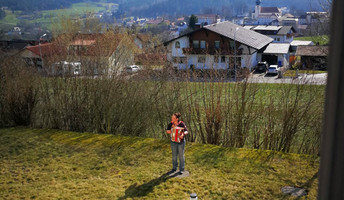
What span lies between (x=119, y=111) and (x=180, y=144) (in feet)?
11.9

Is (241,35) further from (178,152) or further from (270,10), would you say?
(270,10)

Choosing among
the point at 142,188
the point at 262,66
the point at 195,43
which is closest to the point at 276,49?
the point at 262,66

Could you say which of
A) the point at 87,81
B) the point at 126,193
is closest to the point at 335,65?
the point at 126,193

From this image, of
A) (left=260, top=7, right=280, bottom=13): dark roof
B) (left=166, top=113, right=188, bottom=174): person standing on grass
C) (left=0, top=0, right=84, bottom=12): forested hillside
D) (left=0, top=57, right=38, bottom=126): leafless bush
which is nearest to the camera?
(left=166, top=113, right=188, bottom=174): person standing on grass

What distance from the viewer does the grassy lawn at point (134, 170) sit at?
6.04 m

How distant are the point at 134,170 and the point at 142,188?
0.93 metres

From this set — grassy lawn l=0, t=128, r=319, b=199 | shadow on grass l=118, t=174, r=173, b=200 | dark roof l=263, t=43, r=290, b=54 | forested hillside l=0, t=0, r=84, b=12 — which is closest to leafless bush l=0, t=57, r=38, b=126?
grassy lawn l=0, t=128, r=319, b=199

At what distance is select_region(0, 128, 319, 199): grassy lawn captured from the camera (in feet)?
19.8

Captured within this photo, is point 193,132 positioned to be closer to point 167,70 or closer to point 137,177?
point 167,70

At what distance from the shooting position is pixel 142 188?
617cm

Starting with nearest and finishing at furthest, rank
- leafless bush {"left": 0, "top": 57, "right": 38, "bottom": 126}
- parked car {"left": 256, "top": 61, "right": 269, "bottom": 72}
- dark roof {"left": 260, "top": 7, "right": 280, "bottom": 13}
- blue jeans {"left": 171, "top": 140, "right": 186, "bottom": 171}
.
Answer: blue jeans {"left": 171, "top": 140, "right": 186, "bottom": 171} → leafless bush {"left": 0, "top": 57, "right": 38, "bottom": 126} → parked car {"left": 256, "top": 61, "right": 269, "bottom": 72} → dark roof {"left": 260, "top": 7, "right": 280, "bottom": 13}

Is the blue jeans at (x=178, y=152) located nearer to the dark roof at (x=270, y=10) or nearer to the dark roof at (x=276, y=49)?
the dark roof at (x=276, y=49)

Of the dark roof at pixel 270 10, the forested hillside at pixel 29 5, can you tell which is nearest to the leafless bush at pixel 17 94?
the dark roof at pixel 270 10

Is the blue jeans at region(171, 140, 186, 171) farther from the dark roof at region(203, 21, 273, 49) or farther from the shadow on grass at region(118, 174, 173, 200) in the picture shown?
the dark roof at region(203, 21, 273, 49)
